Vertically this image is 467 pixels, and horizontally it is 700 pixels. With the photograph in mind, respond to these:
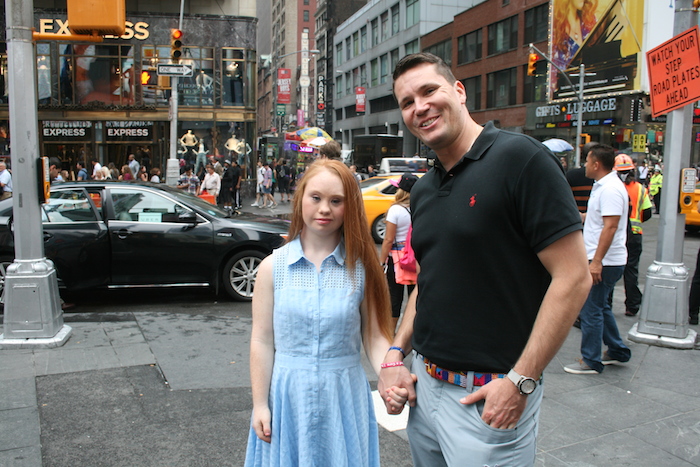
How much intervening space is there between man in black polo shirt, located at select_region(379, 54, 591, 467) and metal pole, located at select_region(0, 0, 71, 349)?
4711 millimetres

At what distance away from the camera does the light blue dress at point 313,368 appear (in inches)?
91.0

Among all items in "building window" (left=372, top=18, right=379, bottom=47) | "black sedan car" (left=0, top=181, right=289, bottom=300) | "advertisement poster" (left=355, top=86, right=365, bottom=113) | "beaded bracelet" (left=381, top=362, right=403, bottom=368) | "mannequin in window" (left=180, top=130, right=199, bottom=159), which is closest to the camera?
"beaded bracelet" (left=381, top=362, right=403, bottom=368)

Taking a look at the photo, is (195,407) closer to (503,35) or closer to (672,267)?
(672,267)

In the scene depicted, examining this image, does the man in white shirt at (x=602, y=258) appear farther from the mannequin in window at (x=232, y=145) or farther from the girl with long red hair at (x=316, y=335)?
the mannequin in window at (x=232, y=145)

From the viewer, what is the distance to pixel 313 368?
2326 millimetres

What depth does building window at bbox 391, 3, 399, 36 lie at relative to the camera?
5950 cm

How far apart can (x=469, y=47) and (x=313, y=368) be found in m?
47.1

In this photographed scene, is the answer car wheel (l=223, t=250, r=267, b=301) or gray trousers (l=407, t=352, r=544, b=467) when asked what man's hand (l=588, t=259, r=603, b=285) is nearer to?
gray trousers (l=407, t=352, r=544, b=467)

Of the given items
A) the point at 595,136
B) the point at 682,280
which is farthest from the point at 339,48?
the point at 682,280

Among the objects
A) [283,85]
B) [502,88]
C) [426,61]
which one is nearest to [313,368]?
[426,61]

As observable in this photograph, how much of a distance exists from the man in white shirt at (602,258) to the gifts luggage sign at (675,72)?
1303 millimetres

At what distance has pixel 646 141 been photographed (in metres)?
30.9

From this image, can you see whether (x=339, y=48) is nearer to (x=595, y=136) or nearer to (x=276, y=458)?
(x=595, y=136)

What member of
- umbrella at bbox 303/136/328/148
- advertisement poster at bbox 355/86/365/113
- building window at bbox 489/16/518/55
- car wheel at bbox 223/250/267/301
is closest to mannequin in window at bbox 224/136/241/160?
umbrella at bbox 303/136/328/148
